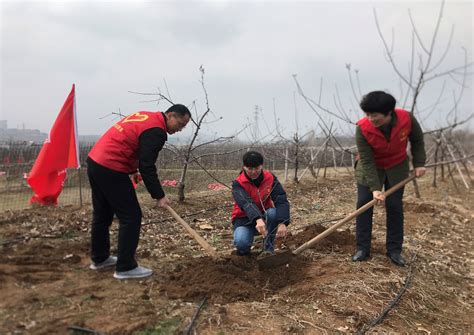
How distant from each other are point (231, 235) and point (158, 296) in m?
2.10

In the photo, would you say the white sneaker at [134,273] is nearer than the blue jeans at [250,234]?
Yes

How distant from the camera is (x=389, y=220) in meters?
3.81

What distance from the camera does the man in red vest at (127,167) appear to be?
291 centimetres

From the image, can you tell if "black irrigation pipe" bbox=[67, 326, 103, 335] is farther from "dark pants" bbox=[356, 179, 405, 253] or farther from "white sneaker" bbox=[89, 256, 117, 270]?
"dark pants" bbox=[356, 179, 405, 253]

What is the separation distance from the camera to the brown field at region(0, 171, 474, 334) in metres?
2.49

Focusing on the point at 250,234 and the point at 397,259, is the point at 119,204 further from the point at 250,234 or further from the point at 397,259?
the point at 397,259

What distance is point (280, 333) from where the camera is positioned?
2.51m

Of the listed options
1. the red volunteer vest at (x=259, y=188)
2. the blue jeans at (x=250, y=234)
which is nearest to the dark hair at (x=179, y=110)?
the red volunteer vest at (x=259, y=188)

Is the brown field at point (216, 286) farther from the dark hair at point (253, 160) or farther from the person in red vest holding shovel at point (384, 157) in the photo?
the dark hair at point (253, 160)

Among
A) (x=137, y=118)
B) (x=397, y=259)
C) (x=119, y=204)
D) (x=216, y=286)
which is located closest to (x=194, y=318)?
(x=216, y=286)

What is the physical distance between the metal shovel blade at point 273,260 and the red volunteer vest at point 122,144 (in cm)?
140

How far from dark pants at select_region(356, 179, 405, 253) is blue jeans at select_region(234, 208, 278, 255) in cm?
89

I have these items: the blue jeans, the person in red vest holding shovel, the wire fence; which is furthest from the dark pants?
the wire fence

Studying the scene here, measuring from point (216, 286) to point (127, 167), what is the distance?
3.84 ft
